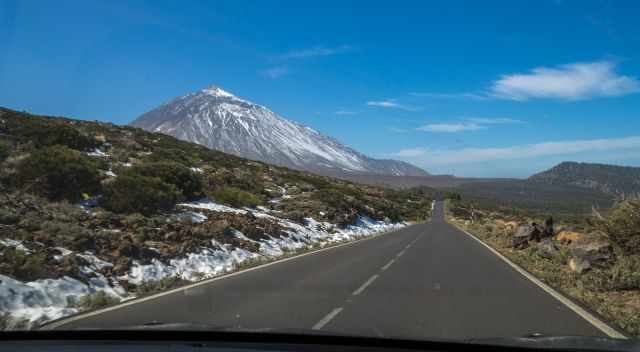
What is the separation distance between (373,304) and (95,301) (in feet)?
14.9

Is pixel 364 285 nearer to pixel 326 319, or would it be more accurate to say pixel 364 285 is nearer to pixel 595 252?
pixel 326 319

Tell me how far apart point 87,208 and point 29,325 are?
33.9 ft

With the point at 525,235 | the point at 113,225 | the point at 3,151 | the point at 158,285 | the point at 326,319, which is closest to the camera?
the point at 326,319

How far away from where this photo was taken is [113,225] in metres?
14.5

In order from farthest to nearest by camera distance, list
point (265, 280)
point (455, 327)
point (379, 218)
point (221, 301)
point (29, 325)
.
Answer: point (379, 218)
point (265, 280)
point (221, 301)
point (29, 325)
point (455, 327)

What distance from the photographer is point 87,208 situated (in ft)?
54.4

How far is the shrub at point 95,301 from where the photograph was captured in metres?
8.24

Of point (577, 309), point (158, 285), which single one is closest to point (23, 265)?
point (158, 285)

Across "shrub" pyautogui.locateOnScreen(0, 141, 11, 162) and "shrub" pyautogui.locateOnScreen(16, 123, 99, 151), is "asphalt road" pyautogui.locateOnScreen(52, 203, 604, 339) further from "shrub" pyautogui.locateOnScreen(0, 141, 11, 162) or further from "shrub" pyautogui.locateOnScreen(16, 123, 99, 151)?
"shrub" pyautogui.locateOnScreen(16, 123, 99, 151)

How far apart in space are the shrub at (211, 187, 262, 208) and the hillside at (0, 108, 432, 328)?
0.23ft

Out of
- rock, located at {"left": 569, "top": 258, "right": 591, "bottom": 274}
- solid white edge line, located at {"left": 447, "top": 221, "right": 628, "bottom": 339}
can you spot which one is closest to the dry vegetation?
rock, located at {"left": 569, "top": 258, "right": 591, "bottom": 274}

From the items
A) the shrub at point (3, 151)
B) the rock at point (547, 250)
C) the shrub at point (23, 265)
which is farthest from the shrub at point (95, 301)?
the shrub at point (3, 151)

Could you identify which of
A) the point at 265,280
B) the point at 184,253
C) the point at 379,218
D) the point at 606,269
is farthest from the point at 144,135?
the point at 606,269

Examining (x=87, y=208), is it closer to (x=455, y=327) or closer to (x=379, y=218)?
(x=455, y=327)
